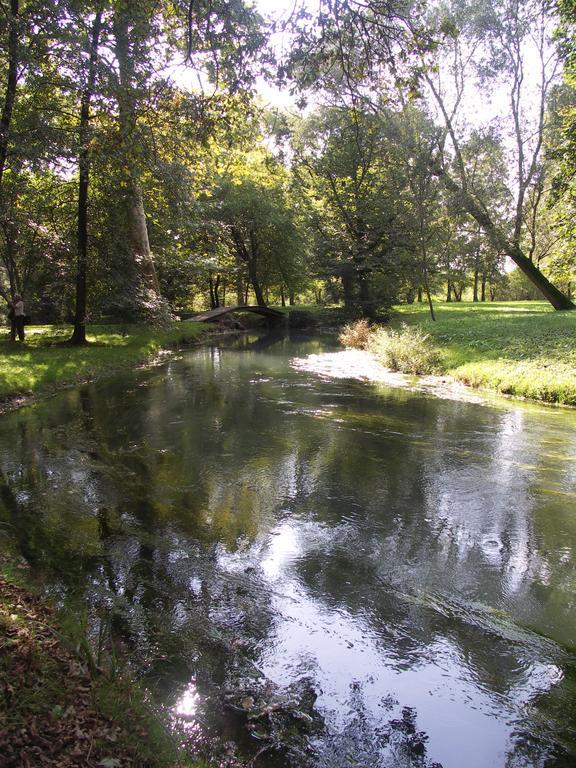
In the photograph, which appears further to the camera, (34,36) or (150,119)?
(34,36)

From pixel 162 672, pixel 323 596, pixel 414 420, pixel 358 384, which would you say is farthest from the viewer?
pixel 358 384

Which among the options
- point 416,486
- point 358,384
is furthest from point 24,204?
point 416,486

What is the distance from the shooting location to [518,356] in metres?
14.1

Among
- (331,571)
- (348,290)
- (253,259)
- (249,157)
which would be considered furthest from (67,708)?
(253,259)

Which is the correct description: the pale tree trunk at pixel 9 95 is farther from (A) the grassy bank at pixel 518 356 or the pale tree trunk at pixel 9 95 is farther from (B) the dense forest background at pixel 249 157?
(A) the grassy bank at pixel 518 356

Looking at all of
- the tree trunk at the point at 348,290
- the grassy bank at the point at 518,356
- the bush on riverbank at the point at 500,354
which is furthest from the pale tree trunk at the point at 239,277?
the grassy bank at the point at 518,356

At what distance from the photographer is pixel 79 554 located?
4.93 meters

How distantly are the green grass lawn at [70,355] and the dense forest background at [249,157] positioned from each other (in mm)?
1246

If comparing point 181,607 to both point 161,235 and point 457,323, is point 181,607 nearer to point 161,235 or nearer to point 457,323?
point 457,323

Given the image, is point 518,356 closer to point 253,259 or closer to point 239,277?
point 253,259

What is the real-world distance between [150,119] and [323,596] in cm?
719

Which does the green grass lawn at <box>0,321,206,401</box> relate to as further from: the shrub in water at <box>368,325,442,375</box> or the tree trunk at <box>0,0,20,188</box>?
the shrub in water at <box>368,325,442,375</box>

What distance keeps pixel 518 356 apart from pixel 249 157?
939 cm

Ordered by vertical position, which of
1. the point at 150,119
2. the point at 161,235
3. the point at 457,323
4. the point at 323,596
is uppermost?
the point at 161,235
